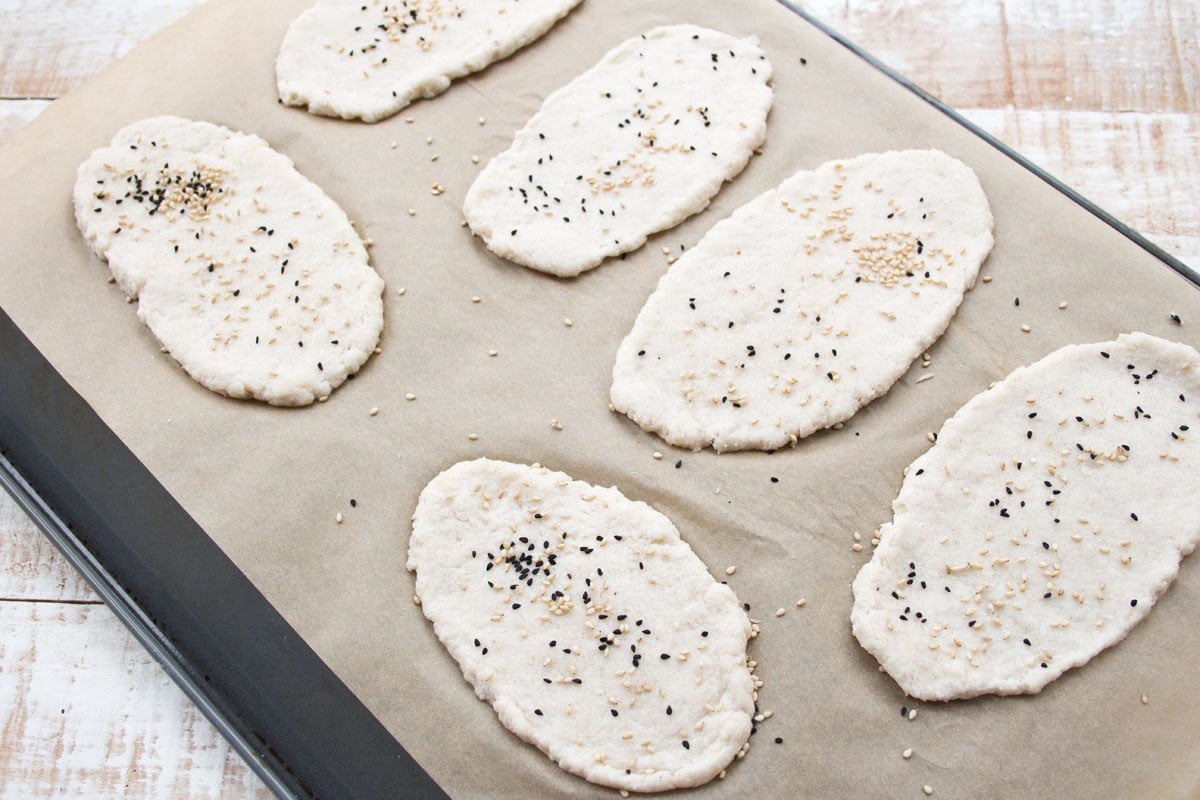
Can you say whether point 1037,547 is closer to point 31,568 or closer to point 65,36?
point 31,568

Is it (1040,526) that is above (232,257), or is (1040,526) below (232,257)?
below

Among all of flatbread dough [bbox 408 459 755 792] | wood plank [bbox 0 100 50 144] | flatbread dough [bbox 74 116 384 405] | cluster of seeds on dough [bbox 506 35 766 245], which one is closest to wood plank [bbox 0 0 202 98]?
wood plank [bbox 0 100 50 144]

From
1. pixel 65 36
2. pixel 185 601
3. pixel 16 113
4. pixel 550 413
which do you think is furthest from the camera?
pixel 65 36

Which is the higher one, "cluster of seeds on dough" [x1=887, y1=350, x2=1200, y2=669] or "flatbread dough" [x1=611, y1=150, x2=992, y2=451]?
"flatbread dough" [x1=611, y1=150, x2=992, y2=451]

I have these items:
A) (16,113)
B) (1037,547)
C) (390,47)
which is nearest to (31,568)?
(16,113)

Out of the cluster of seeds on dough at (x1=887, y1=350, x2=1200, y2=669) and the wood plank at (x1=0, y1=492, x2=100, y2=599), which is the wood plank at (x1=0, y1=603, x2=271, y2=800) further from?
the cluster of seeds on dough at (x1=887, y1=350, x2=1200, y2=669)

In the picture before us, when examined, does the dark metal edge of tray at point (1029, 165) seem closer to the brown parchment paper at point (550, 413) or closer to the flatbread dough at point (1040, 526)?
the brown parchment paper at point (550, 413)
